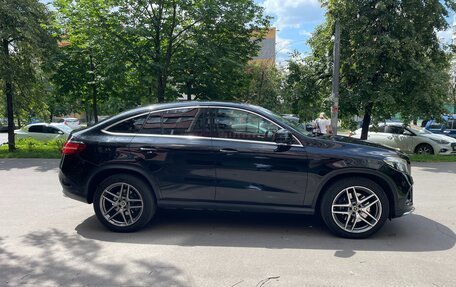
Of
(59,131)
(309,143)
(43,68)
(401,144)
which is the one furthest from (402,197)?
(59,131)

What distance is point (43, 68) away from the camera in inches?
621

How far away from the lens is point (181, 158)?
4961mm

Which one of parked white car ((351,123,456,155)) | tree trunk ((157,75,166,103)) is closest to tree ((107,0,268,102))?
tree trunk ((157,75,166,103))

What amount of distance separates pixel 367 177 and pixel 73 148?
3871 mm

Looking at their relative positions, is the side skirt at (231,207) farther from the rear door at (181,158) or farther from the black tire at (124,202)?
the black tire at (124,202)

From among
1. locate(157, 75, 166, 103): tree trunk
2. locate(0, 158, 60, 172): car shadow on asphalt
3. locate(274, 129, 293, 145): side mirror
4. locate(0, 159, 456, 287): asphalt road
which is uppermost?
locate(157, 75, 166, 103): tree trunk

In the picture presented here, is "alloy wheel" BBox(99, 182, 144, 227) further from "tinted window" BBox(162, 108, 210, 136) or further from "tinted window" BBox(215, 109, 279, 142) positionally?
"tinted window" BBox(215, 109, 279, 142)

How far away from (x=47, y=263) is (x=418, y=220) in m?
5.06

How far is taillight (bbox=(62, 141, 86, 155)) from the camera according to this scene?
5.13 metres

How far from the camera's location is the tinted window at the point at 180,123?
5.07 meters

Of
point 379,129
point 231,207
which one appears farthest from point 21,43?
point 379,129

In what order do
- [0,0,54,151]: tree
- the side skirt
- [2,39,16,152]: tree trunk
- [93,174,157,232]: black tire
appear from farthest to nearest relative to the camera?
[2,39,16,152]: tree trunk, [0,0,54,151]: tree, [93,174,157,232]: black tire, the side skirt

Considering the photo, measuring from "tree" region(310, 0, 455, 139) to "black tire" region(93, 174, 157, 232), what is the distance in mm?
11093

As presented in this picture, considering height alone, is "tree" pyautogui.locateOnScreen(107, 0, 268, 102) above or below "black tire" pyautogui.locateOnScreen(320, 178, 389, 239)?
above
